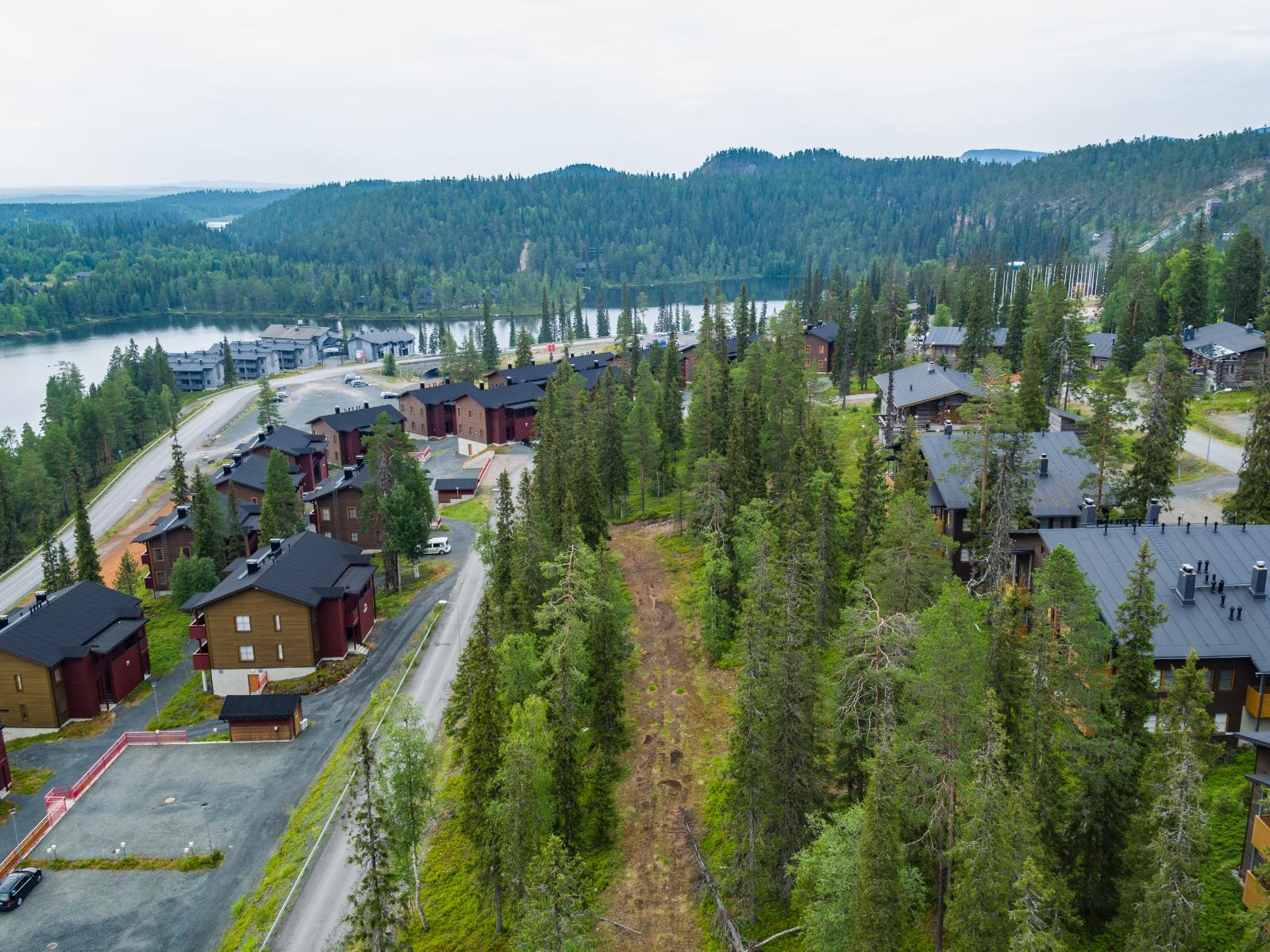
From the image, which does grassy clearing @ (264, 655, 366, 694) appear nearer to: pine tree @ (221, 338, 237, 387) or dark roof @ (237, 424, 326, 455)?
dark roof @ (237, 424, 326, 455)

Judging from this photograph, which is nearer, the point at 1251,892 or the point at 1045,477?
the point at 1251,892

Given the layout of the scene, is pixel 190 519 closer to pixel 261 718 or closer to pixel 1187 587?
pixel 261 718

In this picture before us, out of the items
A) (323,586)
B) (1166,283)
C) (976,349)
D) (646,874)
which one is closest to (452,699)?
(646,874)

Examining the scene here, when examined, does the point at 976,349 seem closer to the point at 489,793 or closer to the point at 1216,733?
the point at 1216,733

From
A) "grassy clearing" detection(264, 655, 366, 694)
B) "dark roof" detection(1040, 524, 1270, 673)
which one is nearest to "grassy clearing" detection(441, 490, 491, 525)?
"grassy clearing" detection(264, 655, 366, 694)

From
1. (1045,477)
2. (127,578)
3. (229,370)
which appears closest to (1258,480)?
(1045,477)
